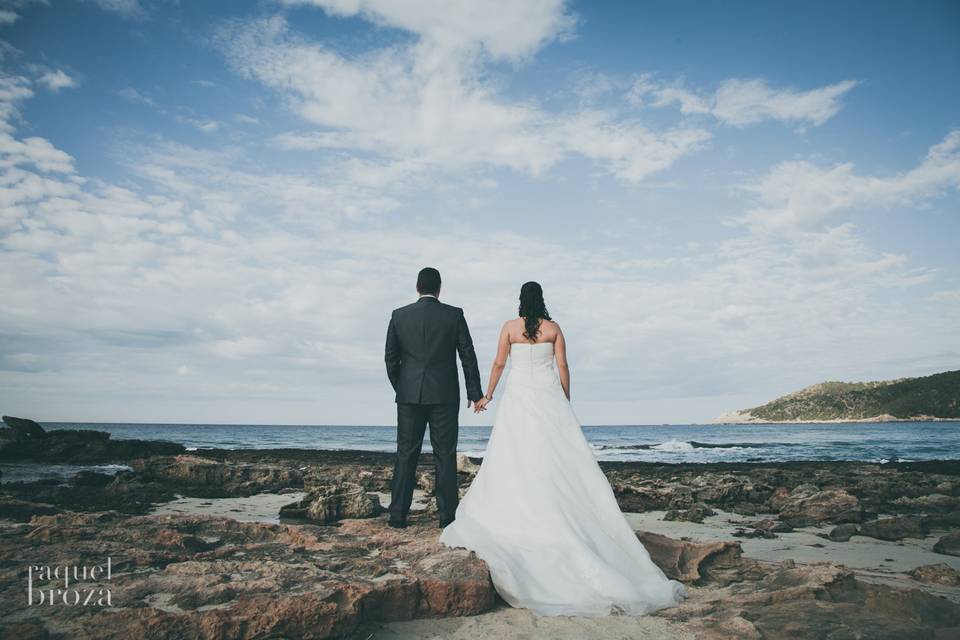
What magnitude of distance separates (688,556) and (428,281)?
3935mm

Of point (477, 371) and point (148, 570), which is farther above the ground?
point (477, 371)

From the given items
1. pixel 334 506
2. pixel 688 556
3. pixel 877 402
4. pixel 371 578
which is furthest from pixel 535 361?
pixel 877 402

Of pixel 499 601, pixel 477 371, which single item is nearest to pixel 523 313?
pixel 477 371

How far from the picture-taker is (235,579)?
3.60 metres

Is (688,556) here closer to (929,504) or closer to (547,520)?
(547,520)

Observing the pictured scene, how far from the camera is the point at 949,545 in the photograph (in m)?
6.21

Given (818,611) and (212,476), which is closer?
(818,611)

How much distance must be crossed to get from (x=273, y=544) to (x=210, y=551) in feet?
1.63

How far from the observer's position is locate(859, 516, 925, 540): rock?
698 cm

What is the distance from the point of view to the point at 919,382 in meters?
83.3

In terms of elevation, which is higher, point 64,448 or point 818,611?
point 818,611

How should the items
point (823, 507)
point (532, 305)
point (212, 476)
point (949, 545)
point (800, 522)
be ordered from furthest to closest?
point (212, 476)
point (823, 507)
point (800, 522)
point (949, 545)
point (532, 305)

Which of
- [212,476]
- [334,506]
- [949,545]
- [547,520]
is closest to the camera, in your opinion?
[547,520]

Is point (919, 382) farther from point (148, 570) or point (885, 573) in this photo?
point (148, 570)
